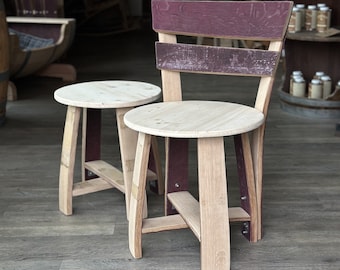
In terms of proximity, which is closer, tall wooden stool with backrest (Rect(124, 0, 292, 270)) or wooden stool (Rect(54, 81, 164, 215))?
tall wooden stool with backrest (Rect(124, 0, 292, 270))

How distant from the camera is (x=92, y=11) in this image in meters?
7.74

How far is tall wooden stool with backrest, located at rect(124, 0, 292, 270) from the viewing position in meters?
1.73

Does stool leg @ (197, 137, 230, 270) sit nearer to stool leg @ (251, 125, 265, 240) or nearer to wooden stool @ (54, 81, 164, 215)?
stool leg @ (251, 125, 265, 240)

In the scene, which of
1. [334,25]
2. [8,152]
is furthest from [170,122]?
[334,25]

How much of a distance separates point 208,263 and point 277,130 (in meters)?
1.73

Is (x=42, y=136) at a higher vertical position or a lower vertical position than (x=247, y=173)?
lower

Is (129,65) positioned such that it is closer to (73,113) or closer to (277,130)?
(277,130)

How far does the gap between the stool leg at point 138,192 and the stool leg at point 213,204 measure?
19 centimetres

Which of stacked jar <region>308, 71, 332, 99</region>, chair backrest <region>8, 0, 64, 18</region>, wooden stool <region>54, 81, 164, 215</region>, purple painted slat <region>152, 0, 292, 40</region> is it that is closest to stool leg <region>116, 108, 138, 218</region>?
wooden stool <region>54, 81, 164, 215</region>

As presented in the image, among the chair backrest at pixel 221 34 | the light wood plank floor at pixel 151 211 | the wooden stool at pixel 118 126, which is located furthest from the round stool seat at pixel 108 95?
the light wood plank floor at pixel 151 211

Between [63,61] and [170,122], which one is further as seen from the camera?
[63,61]

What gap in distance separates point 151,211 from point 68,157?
0.39 metres

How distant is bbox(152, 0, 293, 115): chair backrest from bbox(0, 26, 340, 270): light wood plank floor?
0.50m

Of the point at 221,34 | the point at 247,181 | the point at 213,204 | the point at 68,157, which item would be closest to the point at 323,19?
the point at 221,34
